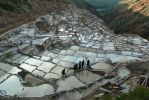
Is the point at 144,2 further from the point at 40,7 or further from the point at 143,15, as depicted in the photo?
the point at 40,7

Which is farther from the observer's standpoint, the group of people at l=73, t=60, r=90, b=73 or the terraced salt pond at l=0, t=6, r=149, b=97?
the group of people at l=73, t=60, r=90, b=73

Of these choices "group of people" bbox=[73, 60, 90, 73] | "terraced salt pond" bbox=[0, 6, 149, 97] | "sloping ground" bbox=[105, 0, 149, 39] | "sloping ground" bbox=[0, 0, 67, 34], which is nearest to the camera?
"terraced salt pond" bbox=[0, 6, 149, 97]

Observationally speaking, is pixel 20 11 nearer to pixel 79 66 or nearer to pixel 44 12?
pixel 44 12

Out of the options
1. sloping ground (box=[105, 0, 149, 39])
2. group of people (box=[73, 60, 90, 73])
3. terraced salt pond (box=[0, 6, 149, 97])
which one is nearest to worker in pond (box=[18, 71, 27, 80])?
terraced salt pond (box=[0, 6, 149, 97])

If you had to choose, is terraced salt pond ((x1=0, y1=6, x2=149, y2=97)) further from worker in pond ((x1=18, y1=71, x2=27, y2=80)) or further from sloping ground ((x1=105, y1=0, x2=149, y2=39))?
sloping ground ((x1=105, y1=0, x2=149, y2=39))

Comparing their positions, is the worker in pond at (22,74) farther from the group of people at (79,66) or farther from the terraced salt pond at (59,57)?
the group of people at (79,66)

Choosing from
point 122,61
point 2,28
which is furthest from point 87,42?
point 2,28

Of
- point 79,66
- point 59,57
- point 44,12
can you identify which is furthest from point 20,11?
point 79,66

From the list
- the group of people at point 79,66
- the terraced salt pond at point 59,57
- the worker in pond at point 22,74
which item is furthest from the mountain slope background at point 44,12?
the group of people at point 79,66
